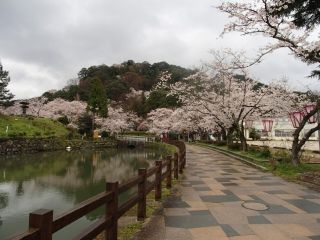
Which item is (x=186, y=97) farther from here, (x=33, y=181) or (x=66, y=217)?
(x=66, y=217)

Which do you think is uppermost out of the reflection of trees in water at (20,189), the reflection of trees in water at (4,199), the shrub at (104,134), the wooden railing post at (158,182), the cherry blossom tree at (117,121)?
the cherry blossom tree at (117,121)

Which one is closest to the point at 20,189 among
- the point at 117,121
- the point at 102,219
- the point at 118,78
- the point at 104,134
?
the point at 102,219

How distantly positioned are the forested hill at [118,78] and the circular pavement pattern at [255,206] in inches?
2768

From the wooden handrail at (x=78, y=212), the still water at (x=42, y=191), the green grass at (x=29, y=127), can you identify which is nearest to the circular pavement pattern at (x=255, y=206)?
the wooden handrail at (x=78, y=212)

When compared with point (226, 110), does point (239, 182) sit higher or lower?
lower

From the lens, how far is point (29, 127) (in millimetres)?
44469

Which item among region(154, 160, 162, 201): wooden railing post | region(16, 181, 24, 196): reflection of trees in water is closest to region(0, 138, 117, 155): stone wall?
region(16, 181, 24, 196): reflection of trees in water

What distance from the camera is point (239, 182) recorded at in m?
12.6

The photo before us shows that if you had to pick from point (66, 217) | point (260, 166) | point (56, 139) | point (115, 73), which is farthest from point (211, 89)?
point (115, 73)

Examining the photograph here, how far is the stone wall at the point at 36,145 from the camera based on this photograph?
35.5 meters

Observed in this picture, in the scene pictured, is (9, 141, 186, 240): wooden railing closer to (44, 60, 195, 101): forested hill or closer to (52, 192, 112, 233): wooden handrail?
(52, 192, 112, 233): wooden handrail

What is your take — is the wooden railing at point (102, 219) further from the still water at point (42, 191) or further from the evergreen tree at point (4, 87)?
the evergreen tree at point (4, 87)

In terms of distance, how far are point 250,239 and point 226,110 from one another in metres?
24.8

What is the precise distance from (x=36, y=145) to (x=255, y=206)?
35510 mm
